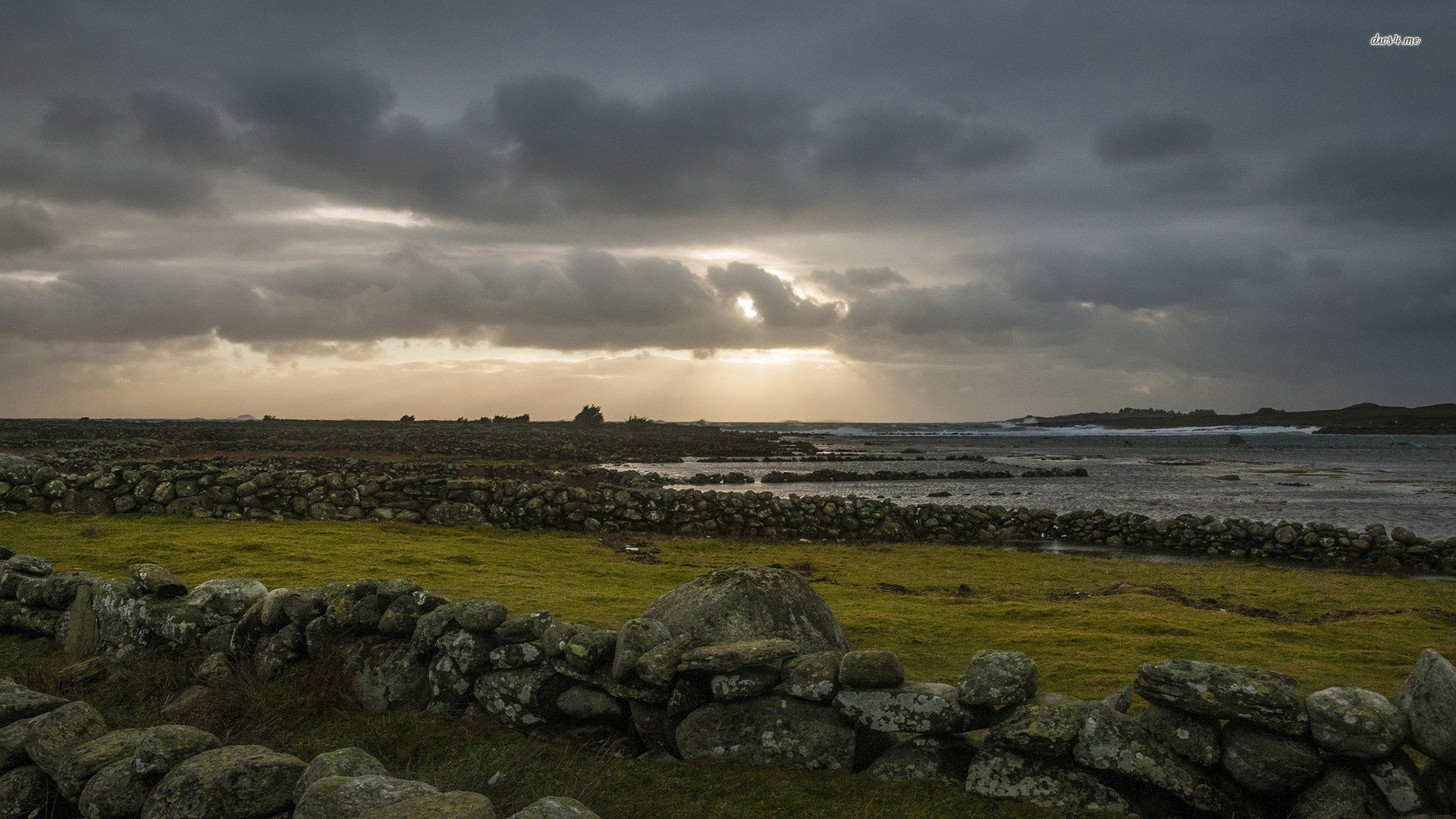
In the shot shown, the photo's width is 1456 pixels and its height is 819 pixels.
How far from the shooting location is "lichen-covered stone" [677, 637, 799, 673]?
727 centimetres

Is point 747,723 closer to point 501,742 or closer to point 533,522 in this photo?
point 501,742

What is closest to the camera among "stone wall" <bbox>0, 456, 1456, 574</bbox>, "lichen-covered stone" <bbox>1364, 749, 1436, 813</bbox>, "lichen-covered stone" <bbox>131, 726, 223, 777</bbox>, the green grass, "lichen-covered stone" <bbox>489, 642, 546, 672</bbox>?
"lichen-covered stone" <bbox>1364, 749, 1436, 813</bbox>

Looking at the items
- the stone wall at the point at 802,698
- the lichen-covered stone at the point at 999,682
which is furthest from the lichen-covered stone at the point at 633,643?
the lichen-covered stone at the point at 999,682

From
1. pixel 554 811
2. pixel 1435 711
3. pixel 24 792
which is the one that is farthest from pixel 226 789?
pixel 1435 711

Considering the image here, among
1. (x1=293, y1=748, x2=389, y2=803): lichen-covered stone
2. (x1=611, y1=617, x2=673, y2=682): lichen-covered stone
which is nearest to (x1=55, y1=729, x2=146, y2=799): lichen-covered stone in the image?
(x1=293, y1=748, x2=389, y2=803): lichen-covered stone

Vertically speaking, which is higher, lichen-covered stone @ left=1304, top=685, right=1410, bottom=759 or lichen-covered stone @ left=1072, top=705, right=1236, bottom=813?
lichen-covered stone @ left=1304, top=685, right=1410, bottom=759

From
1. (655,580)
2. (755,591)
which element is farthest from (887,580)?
(755,591)

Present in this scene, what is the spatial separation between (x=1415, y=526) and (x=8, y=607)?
125ft

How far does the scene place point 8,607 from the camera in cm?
1111

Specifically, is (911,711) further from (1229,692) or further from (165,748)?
(165,748)

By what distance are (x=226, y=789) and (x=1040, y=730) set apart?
19.4 ft

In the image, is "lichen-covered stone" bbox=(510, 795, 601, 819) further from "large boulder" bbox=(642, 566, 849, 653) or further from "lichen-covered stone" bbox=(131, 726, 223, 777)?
"large boulder" bbox=(642, 566, 849, 653)

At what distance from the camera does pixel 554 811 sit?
15.3 ft

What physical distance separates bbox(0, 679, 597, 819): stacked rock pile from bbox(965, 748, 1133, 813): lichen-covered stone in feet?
11.2
